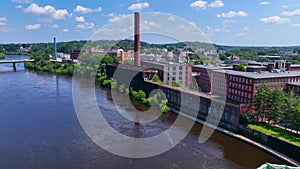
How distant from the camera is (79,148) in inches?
566

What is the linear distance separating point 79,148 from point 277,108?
12253 millimetres

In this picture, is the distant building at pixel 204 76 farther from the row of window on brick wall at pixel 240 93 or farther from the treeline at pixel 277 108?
the treeline at pixel 277 108

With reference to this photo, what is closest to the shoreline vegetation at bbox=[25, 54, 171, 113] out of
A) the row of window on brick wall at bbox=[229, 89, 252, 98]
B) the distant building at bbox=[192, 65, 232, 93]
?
the row of window on brick wall at bbox=[229, 89, 252, 98]

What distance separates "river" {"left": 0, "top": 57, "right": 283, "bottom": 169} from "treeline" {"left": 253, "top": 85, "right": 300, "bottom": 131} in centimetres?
294

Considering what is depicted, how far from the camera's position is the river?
12.8m

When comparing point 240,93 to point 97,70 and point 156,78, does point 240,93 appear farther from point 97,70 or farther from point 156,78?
point 97,70

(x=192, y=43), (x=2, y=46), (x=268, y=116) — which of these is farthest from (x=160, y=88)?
(x=2, y=46)

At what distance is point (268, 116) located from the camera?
56.1ft

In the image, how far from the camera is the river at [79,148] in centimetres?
1278

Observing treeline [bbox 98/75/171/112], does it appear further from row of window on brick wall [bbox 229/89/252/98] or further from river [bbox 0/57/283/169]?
row of window on brick wall [bbox 229/89/252/98]

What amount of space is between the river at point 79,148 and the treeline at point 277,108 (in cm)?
294

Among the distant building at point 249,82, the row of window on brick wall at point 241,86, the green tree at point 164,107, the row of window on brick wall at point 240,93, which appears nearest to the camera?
the distant building at point 249,82

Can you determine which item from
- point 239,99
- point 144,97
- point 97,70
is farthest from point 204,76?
point 97,70

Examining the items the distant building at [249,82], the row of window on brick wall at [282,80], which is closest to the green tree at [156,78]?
the distant building at [249,82]
